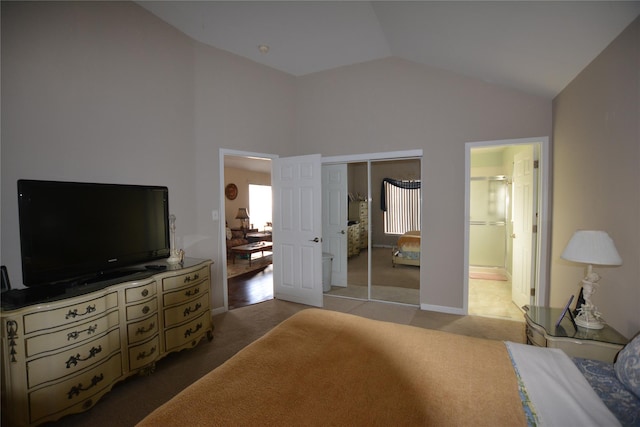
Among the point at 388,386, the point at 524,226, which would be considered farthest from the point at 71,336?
the point at 524,226

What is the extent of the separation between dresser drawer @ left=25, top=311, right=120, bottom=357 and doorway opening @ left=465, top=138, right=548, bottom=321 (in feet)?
11.5

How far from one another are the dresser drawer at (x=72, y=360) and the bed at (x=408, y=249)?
4.08 metres

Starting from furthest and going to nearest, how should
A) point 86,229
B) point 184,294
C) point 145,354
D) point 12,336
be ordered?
point 184,294
point 145,354
point 86,229
point 12,336

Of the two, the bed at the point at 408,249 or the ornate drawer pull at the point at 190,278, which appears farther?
the bed at the point at 408,249

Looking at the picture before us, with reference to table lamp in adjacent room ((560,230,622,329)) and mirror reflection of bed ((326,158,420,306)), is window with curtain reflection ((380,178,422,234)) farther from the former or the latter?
table lamp in adjacent room ((560,230,622,329))

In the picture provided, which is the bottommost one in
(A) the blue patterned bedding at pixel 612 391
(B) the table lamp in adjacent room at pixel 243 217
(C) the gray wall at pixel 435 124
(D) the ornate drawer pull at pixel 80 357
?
(D) the ornate drawer pull at pixel 80 357

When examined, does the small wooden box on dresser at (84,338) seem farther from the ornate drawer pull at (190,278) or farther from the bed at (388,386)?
the bed at (388,386)

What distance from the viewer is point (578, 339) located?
1.75 m

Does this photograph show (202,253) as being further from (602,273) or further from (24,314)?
(602,273)

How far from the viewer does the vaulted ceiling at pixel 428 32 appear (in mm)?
1863

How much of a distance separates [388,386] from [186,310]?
199 cm

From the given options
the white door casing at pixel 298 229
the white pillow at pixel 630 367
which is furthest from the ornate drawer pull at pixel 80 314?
the white pillow at pixel 630 367

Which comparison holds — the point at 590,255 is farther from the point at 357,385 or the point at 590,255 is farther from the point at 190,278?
the point at 190,278

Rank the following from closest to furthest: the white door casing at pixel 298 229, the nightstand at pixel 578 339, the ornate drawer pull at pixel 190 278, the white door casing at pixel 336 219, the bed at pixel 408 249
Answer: the nightstand at pixel 578 339 → the ornate drawer pull at pixel 190 278 → the white door casing at pixel 298 229 → the white door casing at pixel 336 219 → the bed at pixel 408 249
